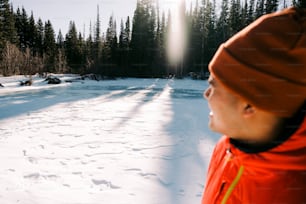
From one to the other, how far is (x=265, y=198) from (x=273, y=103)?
26cm

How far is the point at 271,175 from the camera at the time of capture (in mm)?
709

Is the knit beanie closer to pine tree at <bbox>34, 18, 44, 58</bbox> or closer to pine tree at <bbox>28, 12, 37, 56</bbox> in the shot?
pine tree at <bbox>34, 18, 44, 58</bbox>

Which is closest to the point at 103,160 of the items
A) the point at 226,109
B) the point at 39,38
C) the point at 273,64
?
the point at 226,109

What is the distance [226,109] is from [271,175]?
214 millimetres

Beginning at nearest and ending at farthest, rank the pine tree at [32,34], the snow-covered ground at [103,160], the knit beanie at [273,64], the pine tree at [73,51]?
the knit beanie at [273,64] → the snow-covered ground at [103,160] → the pine tree at [73,51] → the pine tree at [32,34]

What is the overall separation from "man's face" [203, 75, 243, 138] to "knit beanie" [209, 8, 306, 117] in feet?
0.09

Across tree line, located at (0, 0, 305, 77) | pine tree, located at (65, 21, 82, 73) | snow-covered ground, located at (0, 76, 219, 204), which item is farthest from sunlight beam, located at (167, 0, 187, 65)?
snow-covered ground, located at (0, 76, 219, 204)

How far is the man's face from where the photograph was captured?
0.73 metres

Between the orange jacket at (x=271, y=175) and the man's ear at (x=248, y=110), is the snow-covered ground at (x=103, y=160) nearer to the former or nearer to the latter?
the orange jacket at (x=271, y=175)

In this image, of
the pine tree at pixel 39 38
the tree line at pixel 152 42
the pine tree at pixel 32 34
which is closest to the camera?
the tree line at pixel 152 42

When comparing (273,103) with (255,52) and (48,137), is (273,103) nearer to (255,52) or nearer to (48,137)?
(255,52)

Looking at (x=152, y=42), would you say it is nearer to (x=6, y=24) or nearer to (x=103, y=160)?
(x=6, y=24)

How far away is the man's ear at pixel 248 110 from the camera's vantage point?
2.33 ft

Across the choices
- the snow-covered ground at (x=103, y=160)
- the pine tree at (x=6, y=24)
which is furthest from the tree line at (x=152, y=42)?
the snow-covered ground at (x=103, y=160)
